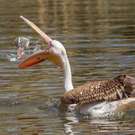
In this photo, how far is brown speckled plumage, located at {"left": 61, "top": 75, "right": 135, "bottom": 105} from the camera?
13.3 m

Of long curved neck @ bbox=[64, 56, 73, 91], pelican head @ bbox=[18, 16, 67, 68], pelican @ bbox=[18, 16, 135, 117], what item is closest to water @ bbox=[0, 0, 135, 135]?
pelican @ bbox=[18, 16, 135, 117]

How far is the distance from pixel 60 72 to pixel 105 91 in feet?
12.1

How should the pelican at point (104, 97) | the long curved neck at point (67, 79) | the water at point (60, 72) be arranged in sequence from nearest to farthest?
the water at point (60, 72), the pelican at point (104, 97), the long curved neck at point (67, 79)

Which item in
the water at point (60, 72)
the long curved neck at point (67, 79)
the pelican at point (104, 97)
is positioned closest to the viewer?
the water at point (60, 72)

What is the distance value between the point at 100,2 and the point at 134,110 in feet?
78.4

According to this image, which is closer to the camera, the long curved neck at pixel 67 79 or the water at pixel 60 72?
the water at pixel 60 72

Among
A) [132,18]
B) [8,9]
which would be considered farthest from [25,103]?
[8,9]

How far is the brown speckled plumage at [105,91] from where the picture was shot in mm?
13305

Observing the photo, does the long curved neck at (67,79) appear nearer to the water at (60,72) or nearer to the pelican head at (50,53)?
the pelican head at (50,53)

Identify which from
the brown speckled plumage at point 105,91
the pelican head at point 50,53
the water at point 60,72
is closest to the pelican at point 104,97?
the brown speckled plumage at point 105,91

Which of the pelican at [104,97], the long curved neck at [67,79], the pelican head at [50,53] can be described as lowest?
the pelican at [104,97]

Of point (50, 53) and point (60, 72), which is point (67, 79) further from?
point (60, 72)

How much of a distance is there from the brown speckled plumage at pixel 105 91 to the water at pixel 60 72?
0.32 m

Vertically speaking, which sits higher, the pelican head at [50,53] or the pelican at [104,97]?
the pelican head at [50,53]
